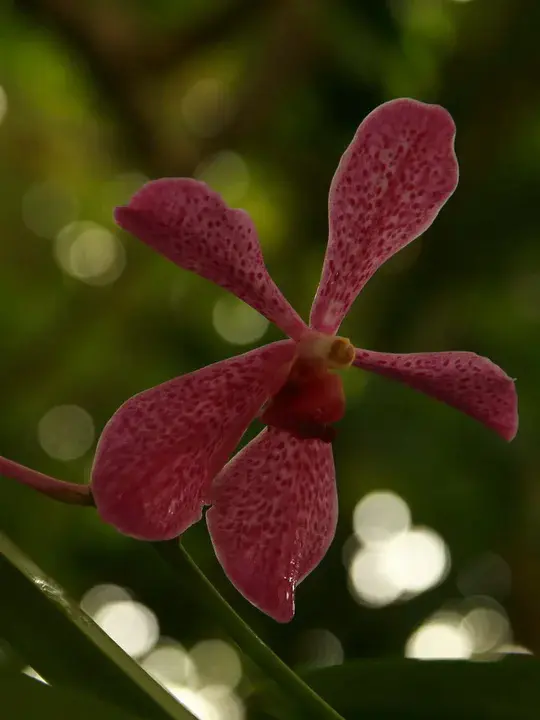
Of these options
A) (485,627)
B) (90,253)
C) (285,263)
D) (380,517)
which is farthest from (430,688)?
(485,627)

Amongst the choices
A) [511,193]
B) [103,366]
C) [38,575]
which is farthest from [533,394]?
[38,575]

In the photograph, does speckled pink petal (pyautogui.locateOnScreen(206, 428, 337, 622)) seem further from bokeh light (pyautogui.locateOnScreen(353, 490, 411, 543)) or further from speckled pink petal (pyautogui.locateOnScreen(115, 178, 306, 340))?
bokeh light (pyautogui.locateOnScreen(353, 490, 411, 543))

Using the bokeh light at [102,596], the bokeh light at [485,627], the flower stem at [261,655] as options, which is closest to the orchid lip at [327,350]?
the flower stem at [261,655]

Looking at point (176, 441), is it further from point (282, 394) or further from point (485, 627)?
point (485, 627)

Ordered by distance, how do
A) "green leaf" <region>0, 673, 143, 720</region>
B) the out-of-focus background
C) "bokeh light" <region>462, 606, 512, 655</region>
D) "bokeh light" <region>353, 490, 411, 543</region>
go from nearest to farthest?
"green leaf" <region>0, 673, 143, 720</region>
the out-of-focus background
"bokeh light" <region>353, 490, 411, 543</region>
"bokeh light" <region>462, 606, 512, 655</region>

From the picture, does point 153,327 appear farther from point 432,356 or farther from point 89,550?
point 432,356

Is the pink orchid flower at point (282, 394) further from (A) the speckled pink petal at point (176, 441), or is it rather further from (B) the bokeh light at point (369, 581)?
(B) the bokeh light at point (369, 581)

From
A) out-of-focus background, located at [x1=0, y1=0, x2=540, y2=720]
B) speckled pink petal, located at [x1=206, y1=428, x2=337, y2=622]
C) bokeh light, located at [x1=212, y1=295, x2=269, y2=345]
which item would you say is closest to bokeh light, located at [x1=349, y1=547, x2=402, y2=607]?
out-of-focus background, located at [x1=0, y1=0, x2=540, y2=720]
